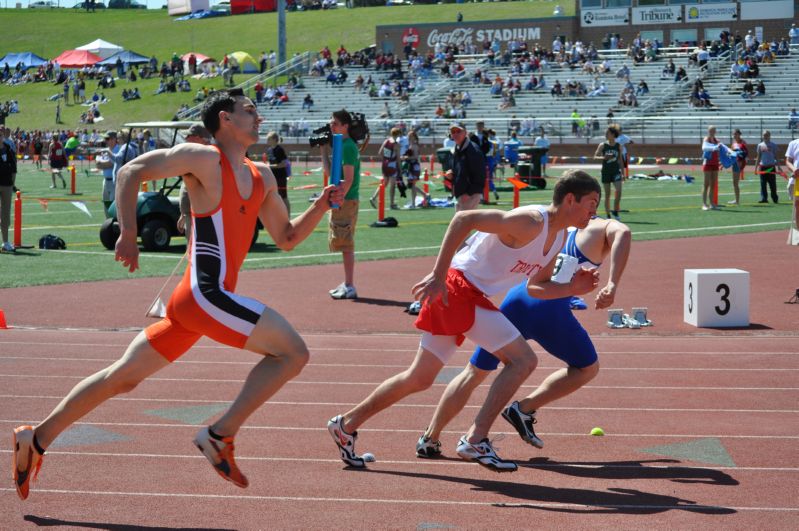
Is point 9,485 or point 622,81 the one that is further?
point 622,81

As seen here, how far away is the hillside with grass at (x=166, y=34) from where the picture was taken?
254ft

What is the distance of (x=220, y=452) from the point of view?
17.7 feet

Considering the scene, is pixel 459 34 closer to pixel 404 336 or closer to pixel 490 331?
pixel 404 336

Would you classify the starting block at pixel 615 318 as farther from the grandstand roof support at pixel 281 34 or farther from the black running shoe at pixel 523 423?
the grandstand roof support at pixel 281 34

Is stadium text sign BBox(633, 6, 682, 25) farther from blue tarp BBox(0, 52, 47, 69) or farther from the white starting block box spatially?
the white starting block box

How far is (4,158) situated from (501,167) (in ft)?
70.1

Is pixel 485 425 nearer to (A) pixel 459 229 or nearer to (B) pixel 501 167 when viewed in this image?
(A) pixel 459 229

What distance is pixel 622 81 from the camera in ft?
185

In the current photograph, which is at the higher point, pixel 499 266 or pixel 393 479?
pixel 499 266

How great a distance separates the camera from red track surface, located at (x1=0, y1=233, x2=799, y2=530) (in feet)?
18.4

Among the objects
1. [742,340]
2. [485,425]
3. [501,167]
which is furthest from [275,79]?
[485,425]

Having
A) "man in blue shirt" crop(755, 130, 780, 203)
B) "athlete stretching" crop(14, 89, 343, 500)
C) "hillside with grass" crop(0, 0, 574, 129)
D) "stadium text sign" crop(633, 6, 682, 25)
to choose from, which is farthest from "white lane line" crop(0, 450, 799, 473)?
"hillside with grass" crop(0, 0, 574, 129)

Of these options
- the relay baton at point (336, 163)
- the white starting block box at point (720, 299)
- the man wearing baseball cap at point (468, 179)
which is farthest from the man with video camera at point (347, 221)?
the relay baton at point (336, 163)

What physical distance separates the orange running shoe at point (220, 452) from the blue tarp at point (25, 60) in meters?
84.9
